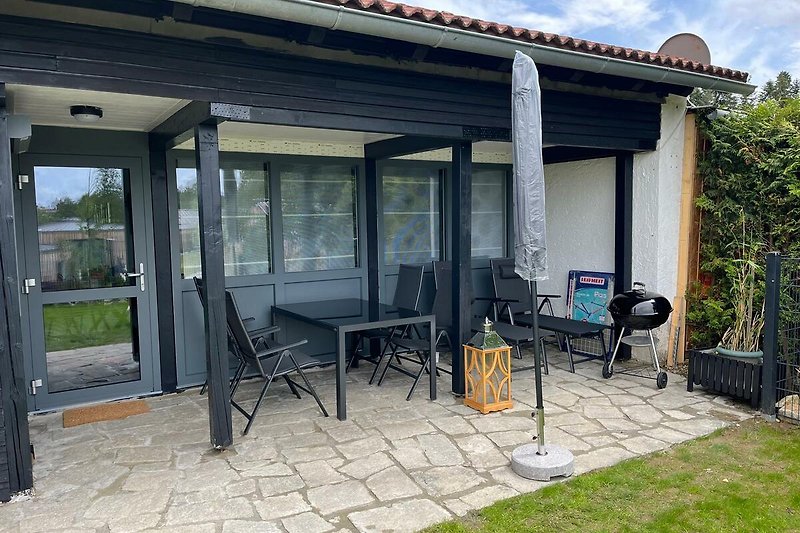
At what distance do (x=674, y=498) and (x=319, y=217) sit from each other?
407 centimetres

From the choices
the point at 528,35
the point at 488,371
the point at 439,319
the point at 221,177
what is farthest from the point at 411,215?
the point at 528,35

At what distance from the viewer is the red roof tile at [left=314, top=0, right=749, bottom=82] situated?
130 inches

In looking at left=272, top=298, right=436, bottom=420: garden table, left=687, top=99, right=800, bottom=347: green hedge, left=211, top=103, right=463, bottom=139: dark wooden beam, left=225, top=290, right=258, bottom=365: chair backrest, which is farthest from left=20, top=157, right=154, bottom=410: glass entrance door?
left=687, top=99, right=800, bottom=347: green hedge

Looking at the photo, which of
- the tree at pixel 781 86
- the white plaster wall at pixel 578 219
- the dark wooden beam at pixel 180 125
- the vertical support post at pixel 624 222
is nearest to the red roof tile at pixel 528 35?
the dark wooden beam at pixel 180 125

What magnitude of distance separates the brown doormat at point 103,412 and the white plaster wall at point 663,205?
485cm

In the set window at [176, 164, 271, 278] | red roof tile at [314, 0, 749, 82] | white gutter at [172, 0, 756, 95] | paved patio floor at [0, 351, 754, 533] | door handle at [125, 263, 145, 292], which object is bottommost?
paved patio floor at [0, 351, 754, 533]

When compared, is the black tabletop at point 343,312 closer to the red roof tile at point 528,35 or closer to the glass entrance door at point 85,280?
the glass entrance door at point 85,280

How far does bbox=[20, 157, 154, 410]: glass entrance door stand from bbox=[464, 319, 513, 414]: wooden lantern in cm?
279

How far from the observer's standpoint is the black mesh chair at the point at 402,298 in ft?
18.3

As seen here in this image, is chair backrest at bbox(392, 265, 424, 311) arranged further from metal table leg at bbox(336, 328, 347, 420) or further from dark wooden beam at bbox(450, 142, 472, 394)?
metal table leg at bbox(336, 328, 347, 420)

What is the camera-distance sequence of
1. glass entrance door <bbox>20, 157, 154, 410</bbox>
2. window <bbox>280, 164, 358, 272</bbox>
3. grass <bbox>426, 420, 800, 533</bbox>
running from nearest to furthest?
grass <bbox>426, 420, 800, 533</bbox> < glass entrance door <bbox>20, 157, 154, 410</bbox> < window <bbox>280, 164, 358, 272</bbox>

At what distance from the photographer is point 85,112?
385 centimetres

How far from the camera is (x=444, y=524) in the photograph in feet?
9.18

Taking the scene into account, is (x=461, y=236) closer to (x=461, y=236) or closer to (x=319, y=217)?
(x=461, y=236)
